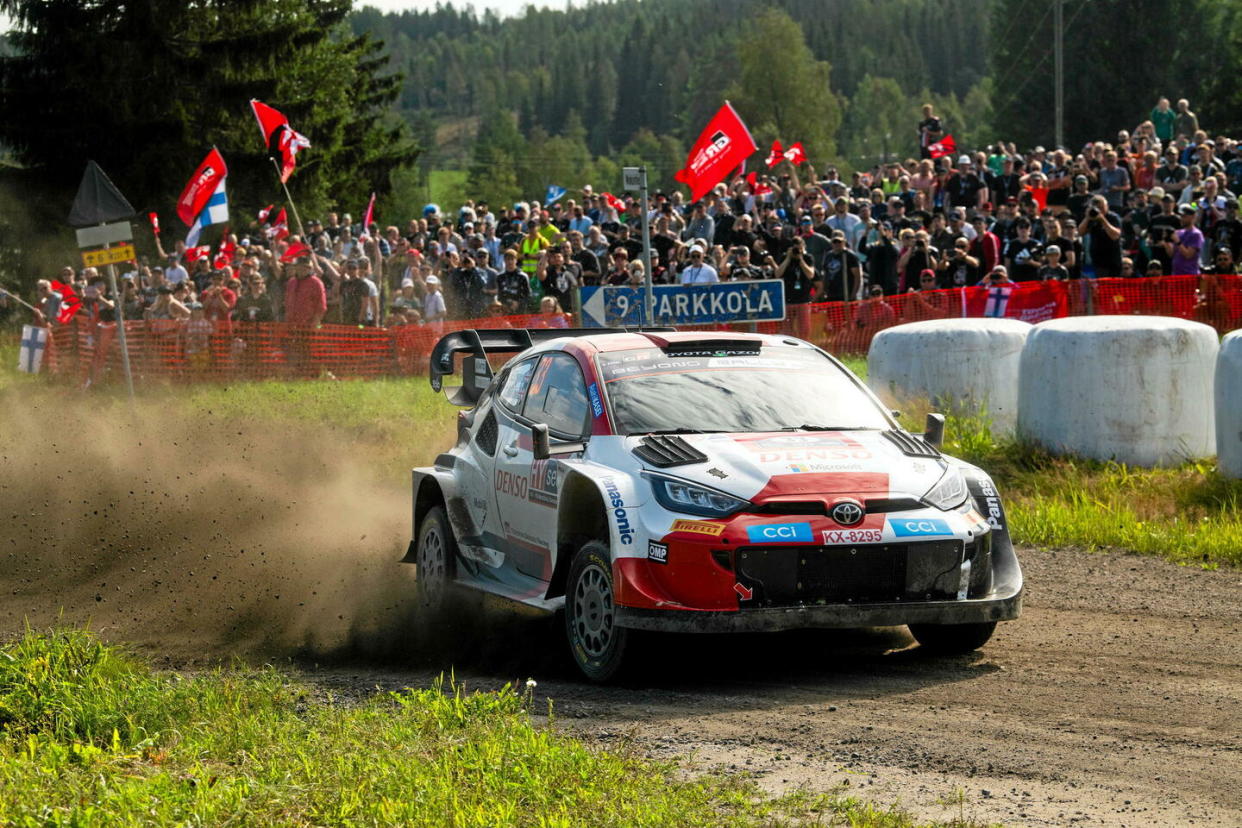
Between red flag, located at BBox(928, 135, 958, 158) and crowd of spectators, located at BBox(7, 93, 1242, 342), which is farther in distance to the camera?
red flag, located at BBox(928, 135, 958, 158)

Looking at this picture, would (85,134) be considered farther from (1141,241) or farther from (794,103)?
(794,103)

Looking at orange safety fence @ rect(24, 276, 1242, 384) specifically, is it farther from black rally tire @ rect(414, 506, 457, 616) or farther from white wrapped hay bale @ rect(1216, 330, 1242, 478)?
black rally tire @ rect(414, 506, 457, 616)


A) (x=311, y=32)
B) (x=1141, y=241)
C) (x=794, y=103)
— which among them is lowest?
(x=1141, y=241)

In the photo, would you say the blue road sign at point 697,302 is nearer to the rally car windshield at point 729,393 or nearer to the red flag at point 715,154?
the rally car windshield at point 729,393

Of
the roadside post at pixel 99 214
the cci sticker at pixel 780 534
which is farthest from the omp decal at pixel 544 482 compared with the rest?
the roadside post at pixel 99 214

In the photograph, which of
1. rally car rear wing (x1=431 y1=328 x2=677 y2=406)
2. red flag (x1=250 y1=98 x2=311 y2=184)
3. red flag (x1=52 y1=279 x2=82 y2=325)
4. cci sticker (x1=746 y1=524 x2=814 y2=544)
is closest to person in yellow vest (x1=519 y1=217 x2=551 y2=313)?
red flag (x1=250 y1=98 x2=311 y2=184)

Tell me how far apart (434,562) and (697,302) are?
5.11 metres

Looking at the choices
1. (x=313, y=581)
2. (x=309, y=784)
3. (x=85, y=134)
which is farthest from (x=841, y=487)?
(x=85, y=134)

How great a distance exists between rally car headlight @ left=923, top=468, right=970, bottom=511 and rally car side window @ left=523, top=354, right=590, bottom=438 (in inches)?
71.6

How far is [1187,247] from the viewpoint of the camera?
18.2m

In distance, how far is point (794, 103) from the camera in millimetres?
124125

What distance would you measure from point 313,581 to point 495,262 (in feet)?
58.6

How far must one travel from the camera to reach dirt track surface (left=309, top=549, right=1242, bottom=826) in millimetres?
5438

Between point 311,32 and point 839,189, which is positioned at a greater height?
point 311,32
